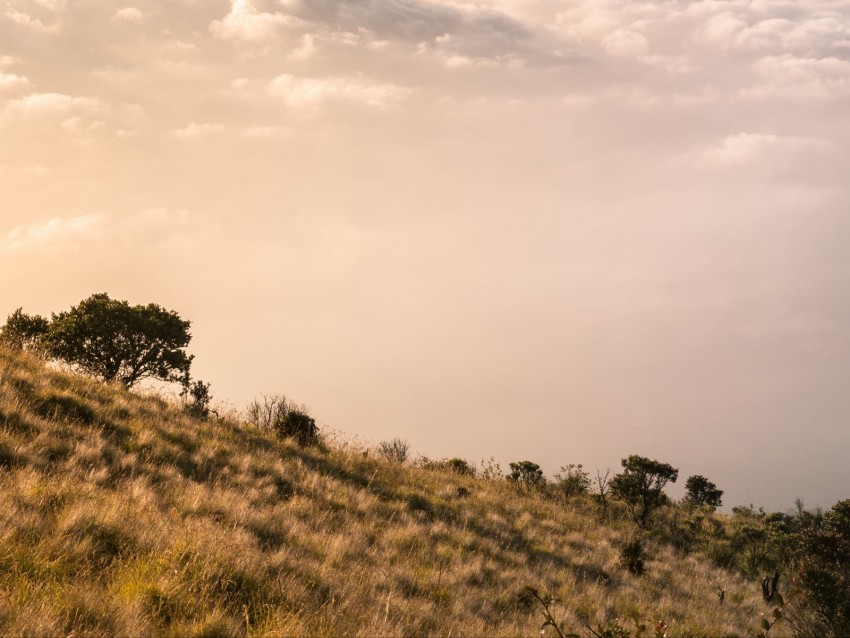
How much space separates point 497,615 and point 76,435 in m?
8.20

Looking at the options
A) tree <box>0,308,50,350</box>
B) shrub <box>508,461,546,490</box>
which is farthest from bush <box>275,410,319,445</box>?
tree <box>0,308,50,350</box>

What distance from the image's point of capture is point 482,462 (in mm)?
23984

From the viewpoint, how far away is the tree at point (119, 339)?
73.2ft

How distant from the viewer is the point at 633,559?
43.9 ft

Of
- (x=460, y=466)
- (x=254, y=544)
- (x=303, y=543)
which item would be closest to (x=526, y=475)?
(x=460, y=466)

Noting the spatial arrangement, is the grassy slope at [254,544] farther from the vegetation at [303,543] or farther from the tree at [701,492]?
the tree at [701,492]

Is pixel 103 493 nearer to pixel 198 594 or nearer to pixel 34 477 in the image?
pixel 34 477

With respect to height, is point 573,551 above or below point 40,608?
below

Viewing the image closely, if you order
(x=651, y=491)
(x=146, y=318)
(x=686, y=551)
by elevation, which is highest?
(x=146, y=318)

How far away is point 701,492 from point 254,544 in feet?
94.1

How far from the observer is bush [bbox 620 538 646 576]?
43.4 ft

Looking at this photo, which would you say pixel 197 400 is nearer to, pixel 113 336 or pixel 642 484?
pixel 113 336

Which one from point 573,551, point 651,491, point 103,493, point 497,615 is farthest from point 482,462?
point 103,493

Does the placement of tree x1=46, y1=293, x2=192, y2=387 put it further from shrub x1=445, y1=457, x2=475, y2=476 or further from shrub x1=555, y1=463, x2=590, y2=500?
shrub x1=555, y1=463, x2=590, y2=500
